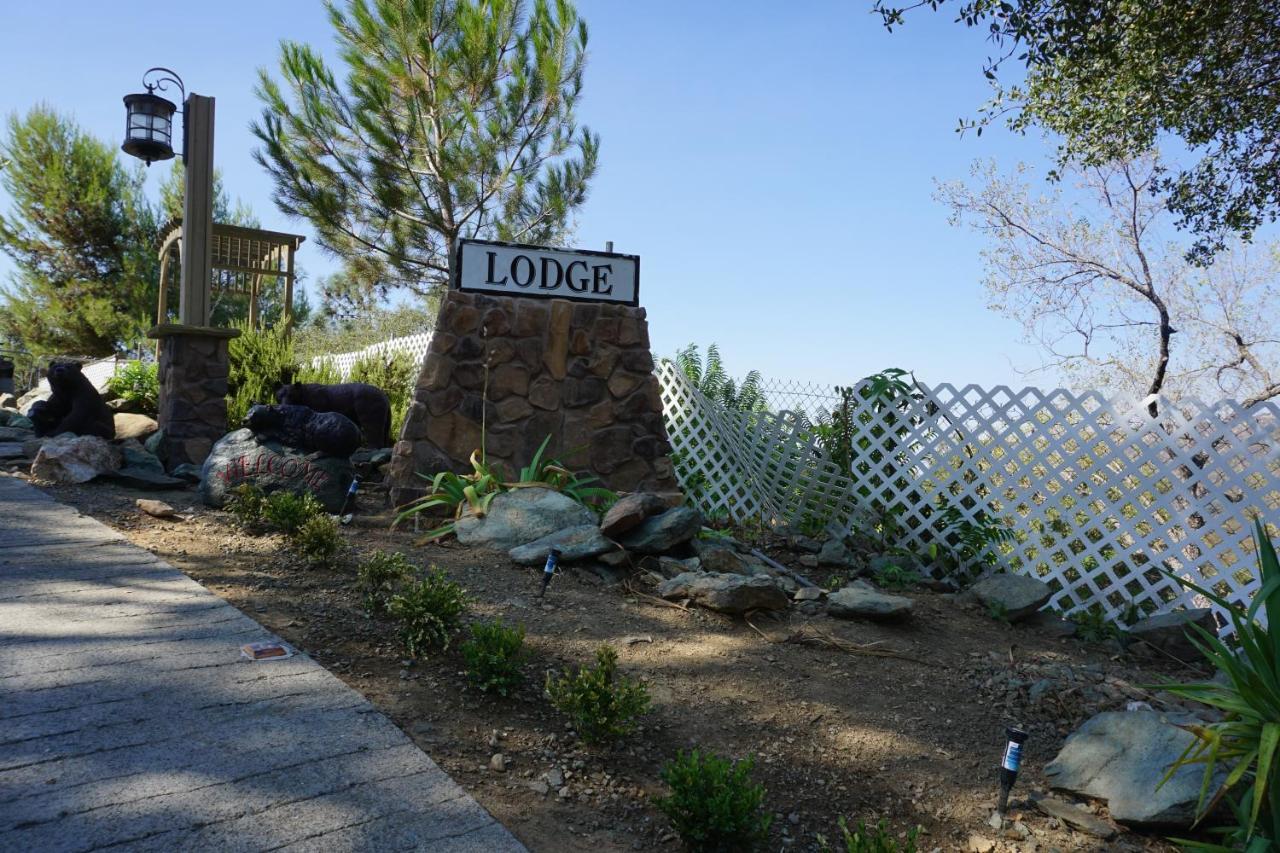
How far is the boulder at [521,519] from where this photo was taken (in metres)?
4.84

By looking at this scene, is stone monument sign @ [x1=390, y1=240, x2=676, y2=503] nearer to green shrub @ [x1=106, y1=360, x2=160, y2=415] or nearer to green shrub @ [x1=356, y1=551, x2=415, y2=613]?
green shrub @ [x1=356, y1=551, x2=415, y2=613]

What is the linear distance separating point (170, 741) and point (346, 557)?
1962 mm

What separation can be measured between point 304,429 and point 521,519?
176 centimetres

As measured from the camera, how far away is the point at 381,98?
51.5ft

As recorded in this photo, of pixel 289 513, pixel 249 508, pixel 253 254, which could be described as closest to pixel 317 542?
pixel 289 513

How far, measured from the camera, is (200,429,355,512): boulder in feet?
17.6

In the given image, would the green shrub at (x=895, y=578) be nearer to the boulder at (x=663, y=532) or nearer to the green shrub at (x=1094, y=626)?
the green shrub at (x=1094, y=626)

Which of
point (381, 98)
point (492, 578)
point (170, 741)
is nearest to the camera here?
point (170, 741)

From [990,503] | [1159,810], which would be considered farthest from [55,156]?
[1159,810]

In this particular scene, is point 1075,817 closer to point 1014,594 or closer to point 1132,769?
point 1132,769

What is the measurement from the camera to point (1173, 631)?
426 cm

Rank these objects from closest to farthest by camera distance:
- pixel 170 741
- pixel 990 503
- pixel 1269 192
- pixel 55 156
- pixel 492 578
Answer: pixel 170 741
pixel 492 578
pixel 990 503
pixel 1269 192
pixel 55 156

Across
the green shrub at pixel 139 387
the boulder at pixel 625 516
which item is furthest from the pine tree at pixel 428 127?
the boulder at pixel 625 516

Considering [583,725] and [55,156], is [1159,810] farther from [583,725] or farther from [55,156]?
[55,156]
